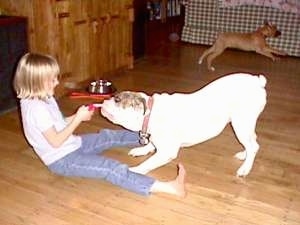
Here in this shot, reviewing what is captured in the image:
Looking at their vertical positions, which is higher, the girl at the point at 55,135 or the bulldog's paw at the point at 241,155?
the girl at the point at 55,135

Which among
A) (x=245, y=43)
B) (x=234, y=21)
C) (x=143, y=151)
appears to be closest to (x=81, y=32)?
(x=143, y=151)

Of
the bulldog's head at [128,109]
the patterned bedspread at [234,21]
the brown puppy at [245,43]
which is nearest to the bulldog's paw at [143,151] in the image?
the bulldog's head at [128,109]

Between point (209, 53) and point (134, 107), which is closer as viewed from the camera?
point (134, 107)

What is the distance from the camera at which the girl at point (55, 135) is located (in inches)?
73.3

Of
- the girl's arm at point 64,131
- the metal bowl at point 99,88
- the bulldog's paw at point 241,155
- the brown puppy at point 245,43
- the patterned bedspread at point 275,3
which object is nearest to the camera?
the girl's arm at point 64,131

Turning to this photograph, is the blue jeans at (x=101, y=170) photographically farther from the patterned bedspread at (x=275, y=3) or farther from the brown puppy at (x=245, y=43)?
the patterned bedspread at (x=275, y=3)

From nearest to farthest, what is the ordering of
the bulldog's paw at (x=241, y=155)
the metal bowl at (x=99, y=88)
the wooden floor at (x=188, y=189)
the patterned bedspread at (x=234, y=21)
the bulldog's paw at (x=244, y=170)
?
the wooden floor at (x=188, y=189) → the bulldog's paw at (x=244, y=170) → the bulldog's paw at (x=241, y=155) → the metal bowl at (x=99, y=88) → the patterned bedspread at (x=234, y=21)

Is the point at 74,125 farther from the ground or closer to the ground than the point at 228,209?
farther from the ground

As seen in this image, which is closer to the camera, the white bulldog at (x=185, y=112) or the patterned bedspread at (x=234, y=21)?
the white bulldog at (x=185, y=112)

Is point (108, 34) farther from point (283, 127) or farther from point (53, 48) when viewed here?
point (283, 127)

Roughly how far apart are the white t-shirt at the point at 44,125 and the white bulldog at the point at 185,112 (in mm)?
237

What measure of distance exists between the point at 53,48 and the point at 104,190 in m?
1.42

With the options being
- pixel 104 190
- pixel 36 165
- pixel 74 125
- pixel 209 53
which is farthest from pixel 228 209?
pixel 209 53

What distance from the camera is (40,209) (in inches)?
73.1
